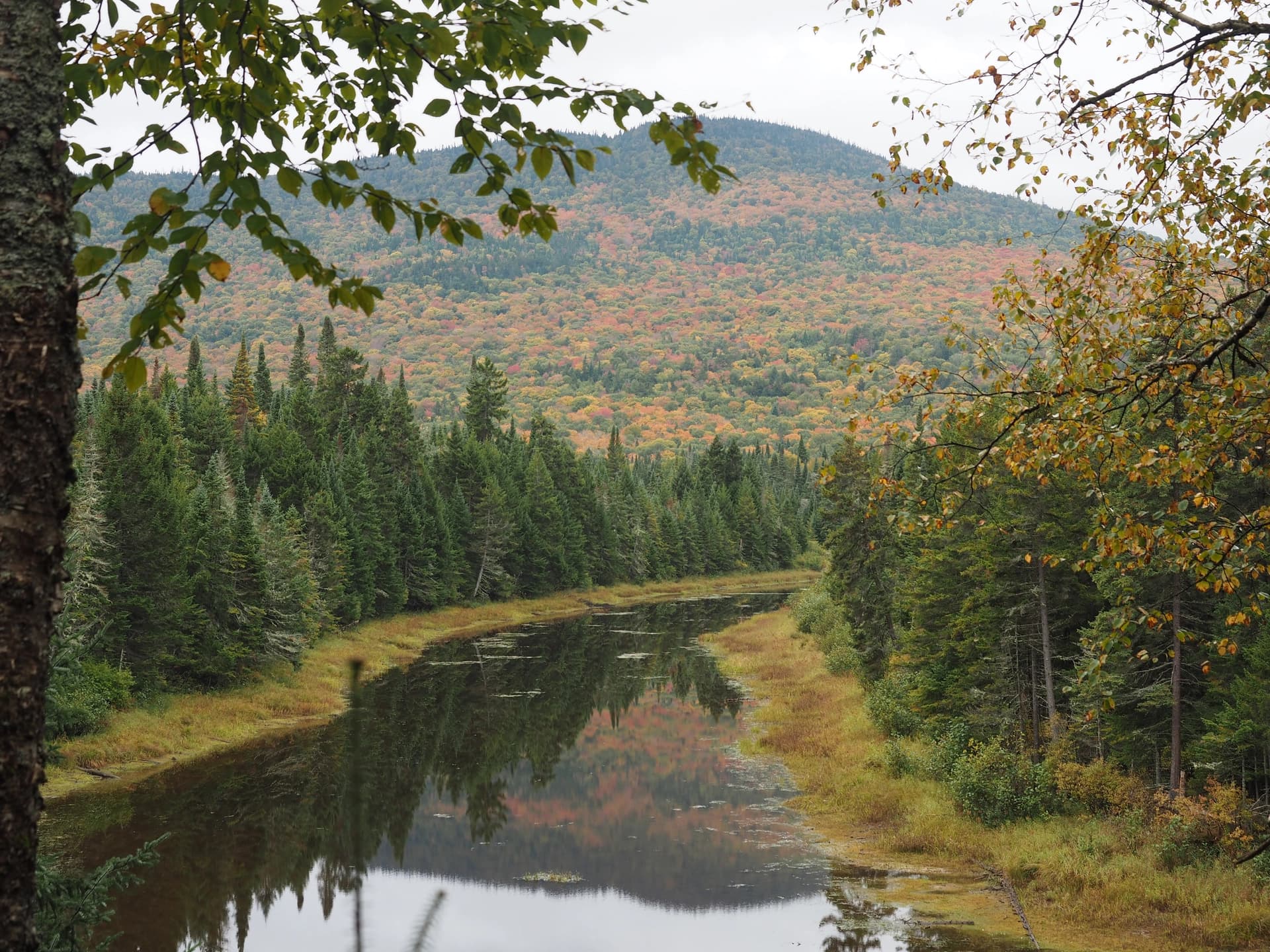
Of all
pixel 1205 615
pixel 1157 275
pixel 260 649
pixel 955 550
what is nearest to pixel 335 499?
pixel 260 649

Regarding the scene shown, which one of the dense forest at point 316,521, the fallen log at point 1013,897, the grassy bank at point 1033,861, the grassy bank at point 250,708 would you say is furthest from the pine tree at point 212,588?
the fallen log at point 1013,897

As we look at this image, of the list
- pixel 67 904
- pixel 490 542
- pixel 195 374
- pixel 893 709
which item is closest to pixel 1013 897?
pixel 893 709

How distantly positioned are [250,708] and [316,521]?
1987 cm

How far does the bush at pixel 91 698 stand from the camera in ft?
97.8

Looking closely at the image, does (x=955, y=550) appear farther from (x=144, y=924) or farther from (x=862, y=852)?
(x=144, y=924)

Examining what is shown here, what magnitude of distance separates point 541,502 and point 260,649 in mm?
48839

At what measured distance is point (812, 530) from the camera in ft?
451

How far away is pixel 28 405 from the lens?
144 inches

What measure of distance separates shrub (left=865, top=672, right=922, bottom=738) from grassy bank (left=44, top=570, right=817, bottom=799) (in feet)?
57.1

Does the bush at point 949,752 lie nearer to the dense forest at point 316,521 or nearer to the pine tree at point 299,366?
the dense forest at point 316,521

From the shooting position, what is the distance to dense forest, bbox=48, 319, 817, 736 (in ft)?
124

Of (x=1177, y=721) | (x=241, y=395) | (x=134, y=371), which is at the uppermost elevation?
(x=134, y=371)

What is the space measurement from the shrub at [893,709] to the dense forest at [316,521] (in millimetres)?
23021

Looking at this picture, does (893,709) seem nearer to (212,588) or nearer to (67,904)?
(212,588)
